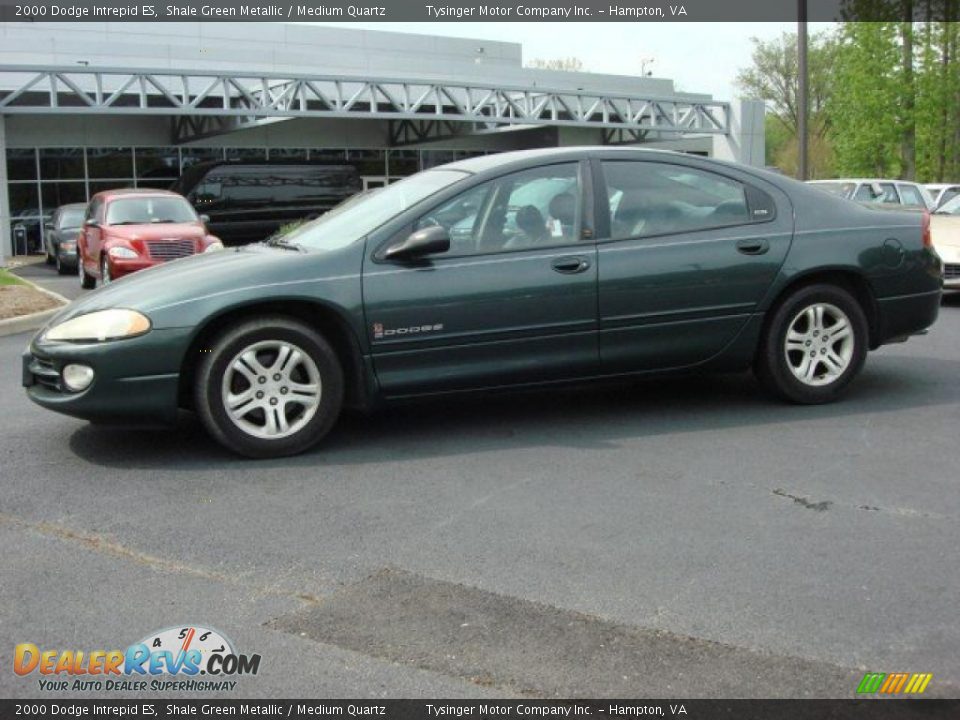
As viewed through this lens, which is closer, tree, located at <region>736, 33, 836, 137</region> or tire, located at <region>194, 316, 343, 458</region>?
tire, located at <region>194, 316, 343, 458</region>

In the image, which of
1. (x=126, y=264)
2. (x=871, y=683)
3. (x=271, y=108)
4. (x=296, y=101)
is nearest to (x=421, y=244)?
(x=871, y=683)

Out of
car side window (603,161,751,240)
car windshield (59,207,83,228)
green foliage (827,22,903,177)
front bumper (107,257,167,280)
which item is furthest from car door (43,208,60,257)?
green foliage (827,22,903,177)

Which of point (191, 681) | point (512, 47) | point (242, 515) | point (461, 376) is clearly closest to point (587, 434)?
point (461, 376)

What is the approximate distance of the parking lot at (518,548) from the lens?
131 inches

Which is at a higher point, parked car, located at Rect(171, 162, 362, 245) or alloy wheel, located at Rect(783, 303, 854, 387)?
parked car, located at Rect(171, 162, 362, 245)

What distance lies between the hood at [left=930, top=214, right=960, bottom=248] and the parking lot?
19.4 ft

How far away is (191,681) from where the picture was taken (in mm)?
3258

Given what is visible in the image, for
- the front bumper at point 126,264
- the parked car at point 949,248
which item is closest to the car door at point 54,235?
the front bumper at point 126,264

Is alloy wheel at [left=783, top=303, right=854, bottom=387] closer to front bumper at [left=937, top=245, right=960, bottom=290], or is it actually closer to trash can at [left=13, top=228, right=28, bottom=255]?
front bumper at [left=937, top=245, right=960, bottom=290]

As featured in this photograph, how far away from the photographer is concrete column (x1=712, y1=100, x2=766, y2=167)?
1492 inches

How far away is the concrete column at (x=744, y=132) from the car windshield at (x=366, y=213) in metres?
33.0

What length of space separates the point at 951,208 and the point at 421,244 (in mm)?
11601

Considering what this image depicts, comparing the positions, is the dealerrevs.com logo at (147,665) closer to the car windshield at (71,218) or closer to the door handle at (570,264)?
the door handle at (570,264)

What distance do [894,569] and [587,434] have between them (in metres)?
2.27
